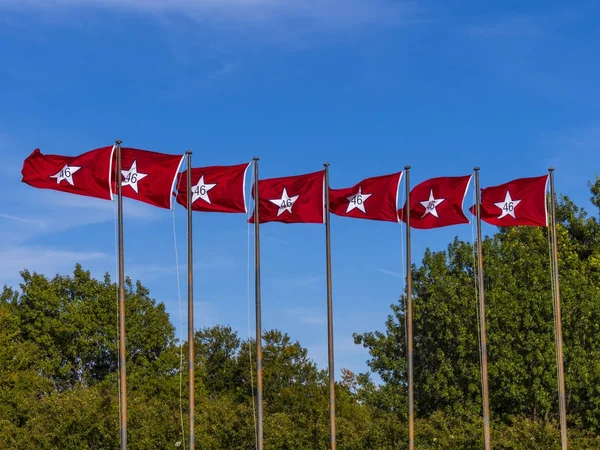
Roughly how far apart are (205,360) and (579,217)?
28838 millimetres

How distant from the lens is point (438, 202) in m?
36.5

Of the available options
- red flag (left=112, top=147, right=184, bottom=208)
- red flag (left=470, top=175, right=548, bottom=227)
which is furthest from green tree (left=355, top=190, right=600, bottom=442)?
red flag (left=112, top=147, right=184, bottom=208)

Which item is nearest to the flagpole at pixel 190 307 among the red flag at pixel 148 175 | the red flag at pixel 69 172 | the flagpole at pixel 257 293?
the red flag at pixel 148 175

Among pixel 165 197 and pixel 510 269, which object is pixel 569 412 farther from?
pixel 165 197

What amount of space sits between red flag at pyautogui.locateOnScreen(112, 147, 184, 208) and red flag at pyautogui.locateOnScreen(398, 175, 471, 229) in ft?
32.1

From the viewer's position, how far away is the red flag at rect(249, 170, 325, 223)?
35.2m

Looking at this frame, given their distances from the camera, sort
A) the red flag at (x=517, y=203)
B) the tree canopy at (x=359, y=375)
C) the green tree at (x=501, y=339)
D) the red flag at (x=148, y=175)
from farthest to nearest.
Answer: the green tree at (x=501, y=339)
the tree canopy at (x=359, y=375)
the red flag at (x=517, y=203)
the red flag at (x=148, y=175)

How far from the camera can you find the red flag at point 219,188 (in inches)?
1308

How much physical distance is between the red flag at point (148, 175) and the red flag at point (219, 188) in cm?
198

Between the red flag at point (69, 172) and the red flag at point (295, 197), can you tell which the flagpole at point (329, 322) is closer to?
the red flag at point (295, 197)

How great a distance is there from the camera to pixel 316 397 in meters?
67.9

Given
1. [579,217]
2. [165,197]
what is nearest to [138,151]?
[165,197]

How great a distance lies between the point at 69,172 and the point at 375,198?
36.3ft

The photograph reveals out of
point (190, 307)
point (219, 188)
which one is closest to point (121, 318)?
point (190, 307)
